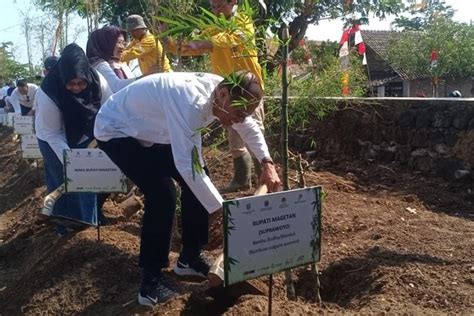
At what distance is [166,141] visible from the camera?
3.41m

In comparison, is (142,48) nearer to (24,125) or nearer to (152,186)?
(152,186)

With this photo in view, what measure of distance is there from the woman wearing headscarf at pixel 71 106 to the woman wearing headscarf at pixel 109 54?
0.74ft

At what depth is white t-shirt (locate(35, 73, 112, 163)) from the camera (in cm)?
497

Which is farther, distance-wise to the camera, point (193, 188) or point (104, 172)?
point (104, 172)

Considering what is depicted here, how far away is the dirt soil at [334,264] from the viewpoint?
10.8 feet

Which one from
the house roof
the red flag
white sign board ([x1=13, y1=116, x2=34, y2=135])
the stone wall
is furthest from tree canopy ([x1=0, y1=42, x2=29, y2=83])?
the stone wall

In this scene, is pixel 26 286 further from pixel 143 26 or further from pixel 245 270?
pixel 143 26

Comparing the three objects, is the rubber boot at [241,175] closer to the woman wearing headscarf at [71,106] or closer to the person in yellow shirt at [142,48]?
the person in yellow shirt at [142,48]

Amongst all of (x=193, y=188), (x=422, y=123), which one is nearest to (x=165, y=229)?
(x=193, y=188)

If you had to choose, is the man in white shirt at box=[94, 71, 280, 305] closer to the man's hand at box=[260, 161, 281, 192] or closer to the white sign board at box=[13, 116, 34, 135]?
the man's hand at box=[260, 161, 281, 192]

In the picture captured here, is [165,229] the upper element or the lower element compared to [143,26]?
lower

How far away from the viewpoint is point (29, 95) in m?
13.7

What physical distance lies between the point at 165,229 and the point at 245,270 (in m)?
0.87

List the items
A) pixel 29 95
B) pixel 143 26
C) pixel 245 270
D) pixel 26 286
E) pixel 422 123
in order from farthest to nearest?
pixel 29 95
pixel 422 123
pixel 143 26
pixel 26 286
pixel 245 270
